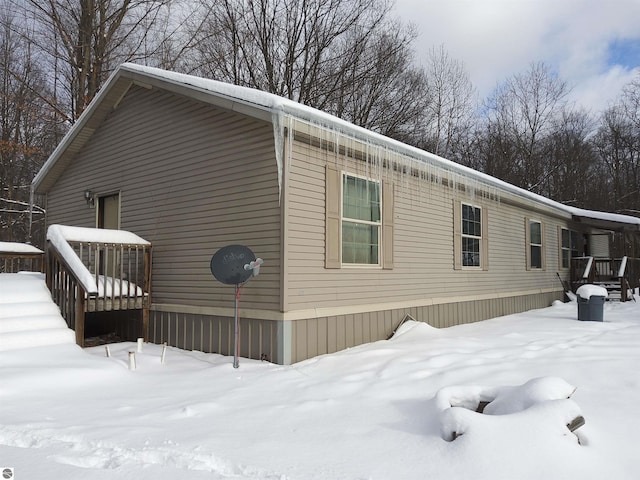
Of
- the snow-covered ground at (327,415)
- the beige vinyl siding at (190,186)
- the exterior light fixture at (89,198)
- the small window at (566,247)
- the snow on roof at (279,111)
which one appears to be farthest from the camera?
the small window at (566,247)

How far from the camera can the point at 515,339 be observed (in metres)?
6.90

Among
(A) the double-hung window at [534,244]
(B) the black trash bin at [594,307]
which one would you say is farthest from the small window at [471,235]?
(A) the double-hung window at [534,244]

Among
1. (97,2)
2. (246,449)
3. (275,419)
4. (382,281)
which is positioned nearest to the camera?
(246,449)

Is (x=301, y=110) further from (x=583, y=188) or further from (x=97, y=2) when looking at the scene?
(x=583, y=188)

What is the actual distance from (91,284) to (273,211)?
2.53 metres

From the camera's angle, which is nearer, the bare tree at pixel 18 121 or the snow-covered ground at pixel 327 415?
the snow-covered ground at pixel 327 415

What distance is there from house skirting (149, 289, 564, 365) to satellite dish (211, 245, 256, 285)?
22.9 inches

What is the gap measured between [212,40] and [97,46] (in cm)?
385

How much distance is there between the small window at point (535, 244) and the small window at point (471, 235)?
2903mm

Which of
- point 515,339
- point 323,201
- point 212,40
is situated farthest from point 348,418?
point 212,40

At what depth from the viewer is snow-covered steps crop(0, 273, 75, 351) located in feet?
18.7

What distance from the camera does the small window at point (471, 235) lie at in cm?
925

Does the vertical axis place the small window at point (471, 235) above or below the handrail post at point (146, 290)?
above

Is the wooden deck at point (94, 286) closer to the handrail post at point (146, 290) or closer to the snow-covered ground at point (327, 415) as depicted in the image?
the handrail post at point (146, 290)
